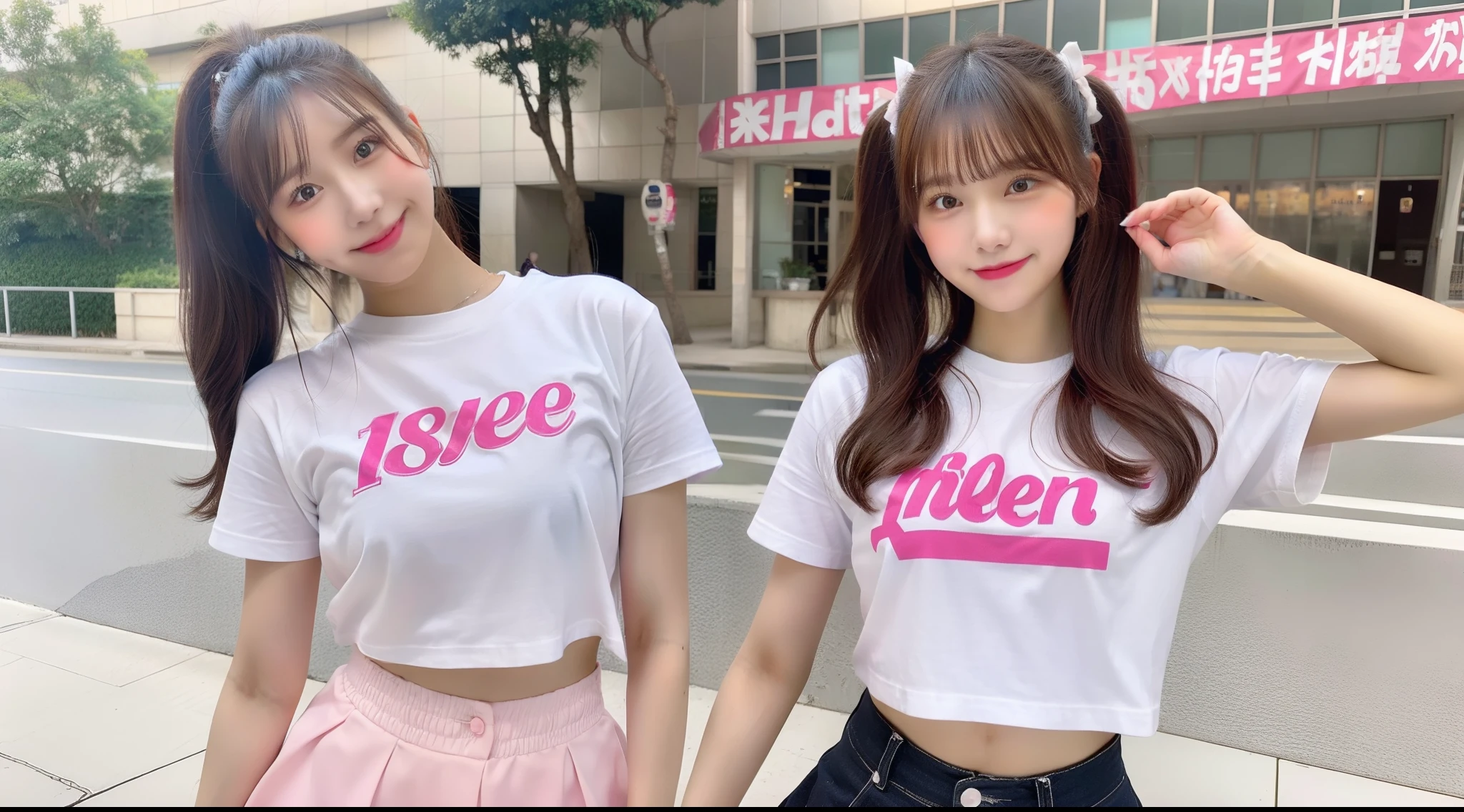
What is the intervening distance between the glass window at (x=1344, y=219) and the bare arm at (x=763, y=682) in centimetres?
371

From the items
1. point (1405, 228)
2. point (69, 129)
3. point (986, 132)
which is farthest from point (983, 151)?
point (1405, 228)

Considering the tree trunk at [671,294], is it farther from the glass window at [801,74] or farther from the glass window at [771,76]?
the glass window at [801,74]

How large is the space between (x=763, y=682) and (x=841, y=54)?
774 centimetres

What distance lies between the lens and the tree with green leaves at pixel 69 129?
110 inches

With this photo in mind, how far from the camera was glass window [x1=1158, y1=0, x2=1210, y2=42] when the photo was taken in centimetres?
550

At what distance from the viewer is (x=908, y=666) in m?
1.04

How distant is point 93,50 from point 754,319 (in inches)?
283

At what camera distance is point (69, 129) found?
283cm

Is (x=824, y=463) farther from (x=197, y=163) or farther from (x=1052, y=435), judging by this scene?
(x=197, y=163)

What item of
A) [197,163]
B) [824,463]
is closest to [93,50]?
[197,163]

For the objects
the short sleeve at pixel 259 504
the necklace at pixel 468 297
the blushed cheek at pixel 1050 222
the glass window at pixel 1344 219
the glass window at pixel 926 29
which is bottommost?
the short sleeve at pixel 259 504

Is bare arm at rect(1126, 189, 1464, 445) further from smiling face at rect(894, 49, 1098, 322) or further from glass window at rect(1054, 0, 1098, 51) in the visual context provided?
glass window at rect(1054, 0, 1098, 51)

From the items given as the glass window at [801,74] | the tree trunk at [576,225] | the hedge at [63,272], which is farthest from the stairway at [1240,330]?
the glass window at [801,74]

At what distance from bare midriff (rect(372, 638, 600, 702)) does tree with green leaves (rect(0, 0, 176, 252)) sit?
2332 millimetres
